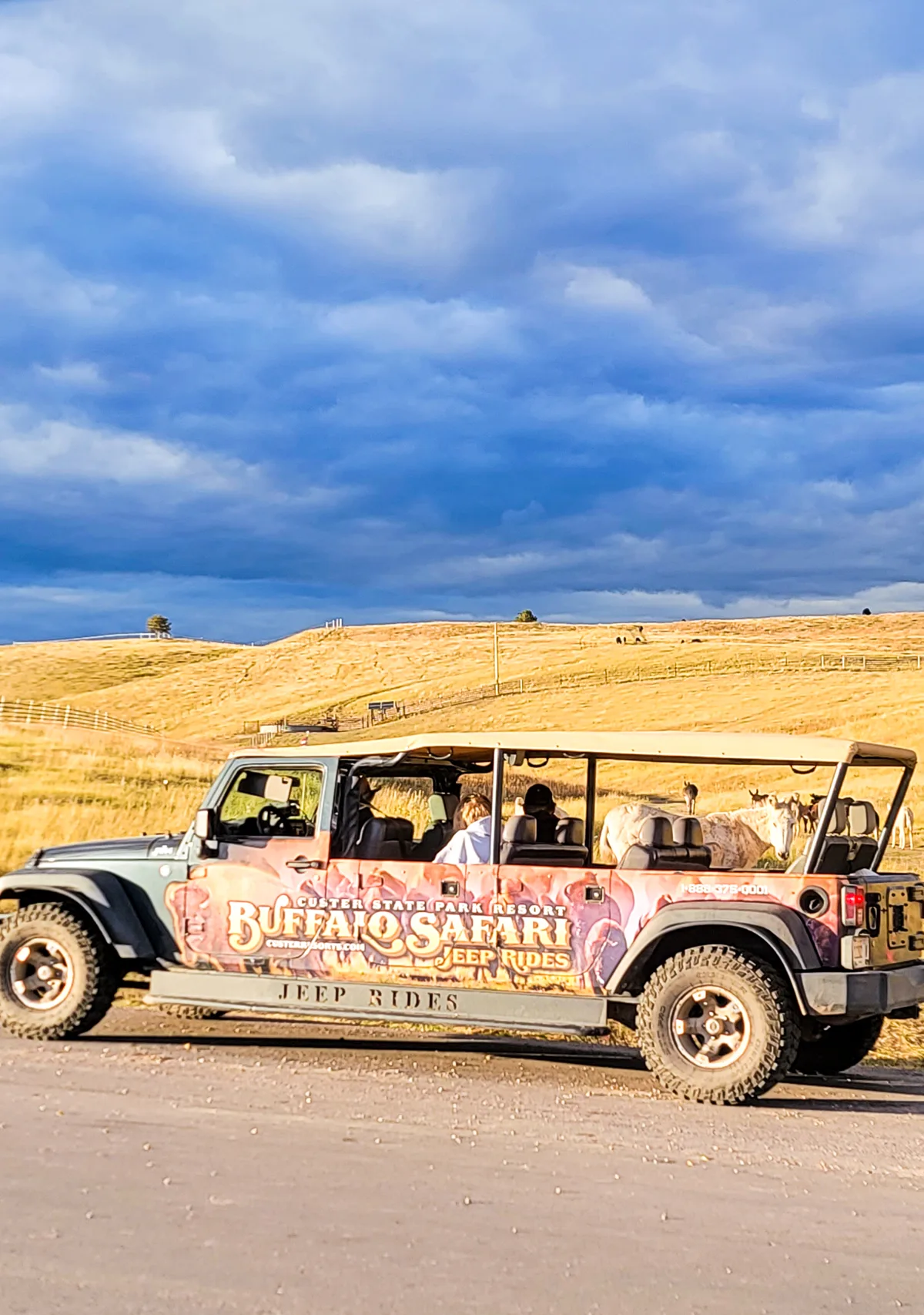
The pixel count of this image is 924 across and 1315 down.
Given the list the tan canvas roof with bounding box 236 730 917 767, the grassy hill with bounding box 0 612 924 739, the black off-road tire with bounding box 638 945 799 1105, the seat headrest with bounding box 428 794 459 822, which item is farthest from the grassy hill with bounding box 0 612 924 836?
the black off-road tire with bounding box 638 945 799 1105

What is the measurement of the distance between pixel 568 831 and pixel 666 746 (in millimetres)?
1344

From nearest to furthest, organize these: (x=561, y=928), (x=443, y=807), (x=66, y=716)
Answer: (x=561, y=928), (x=443, y=807), (x=66, y=716)

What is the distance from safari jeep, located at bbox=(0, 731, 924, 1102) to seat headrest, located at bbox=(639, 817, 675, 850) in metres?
0.03

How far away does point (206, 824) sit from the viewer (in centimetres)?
948

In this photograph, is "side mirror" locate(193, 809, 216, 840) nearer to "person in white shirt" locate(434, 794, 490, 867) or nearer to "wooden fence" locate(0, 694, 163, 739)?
"person in white shirt" locate(434, 794, 490, 867)

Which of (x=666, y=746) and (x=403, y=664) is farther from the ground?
(x=403, y=664)

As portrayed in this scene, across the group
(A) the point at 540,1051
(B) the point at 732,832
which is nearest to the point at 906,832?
(B) the point at 732,832

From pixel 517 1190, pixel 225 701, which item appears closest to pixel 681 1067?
pixel 517 1190

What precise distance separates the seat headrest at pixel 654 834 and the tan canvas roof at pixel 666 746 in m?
0.41

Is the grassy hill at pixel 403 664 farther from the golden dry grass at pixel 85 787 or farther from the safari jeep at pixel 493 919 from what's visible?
the safari jeep at pixel 493 919

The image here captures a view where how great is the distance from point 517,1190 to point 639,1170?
72 cm

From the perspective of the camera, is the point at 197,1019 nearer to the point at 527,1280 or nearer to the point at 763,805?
the point at 527,1280

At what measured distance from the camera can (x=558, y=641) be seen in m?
116

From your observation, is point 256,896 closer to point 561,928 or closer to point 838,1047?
point 561,928
